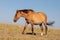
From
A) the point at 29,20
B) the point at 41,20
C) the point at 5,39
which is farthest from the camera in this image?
the point at 41,20

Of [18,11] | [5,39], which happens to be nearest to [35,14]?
[18,11]

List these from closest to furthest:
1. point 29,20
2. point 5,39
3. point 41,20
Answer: point 5,39, point 29,20, point 41,20

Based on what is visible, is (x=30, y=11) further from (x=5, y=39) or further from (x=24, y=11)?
(x=5, y=39)

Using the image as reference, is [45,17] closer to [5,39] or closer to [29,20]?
[29,20]

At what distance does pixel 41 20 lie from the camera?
1752 centimetres

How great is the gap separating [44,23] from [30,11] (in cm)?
204

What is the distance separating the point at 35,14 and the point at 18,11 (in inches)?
60.5

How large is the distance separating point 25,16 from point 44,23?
223 centimetres

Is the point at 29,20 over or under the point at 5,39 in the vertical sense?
over

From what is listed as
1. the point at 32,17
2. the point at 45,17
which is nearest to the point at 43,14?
the point at 45,17

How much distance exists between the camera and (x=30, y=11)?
16703 mm

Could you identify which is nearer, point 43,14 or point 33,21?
point 33,21

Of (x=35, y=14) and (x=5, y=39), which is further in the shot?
(x=35, y=14)

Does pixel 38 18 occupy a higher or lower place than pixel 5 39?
higher
